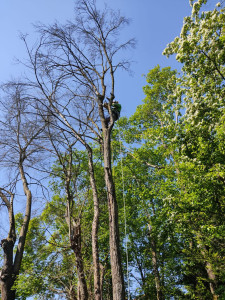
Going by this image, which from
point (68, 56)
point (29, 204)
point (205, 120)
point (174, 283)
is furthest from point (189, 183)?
point (174, 283)

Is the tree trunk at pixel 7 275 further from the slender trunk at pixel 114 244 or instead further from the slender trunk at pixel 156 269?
the slender trunk at pixel 156 269

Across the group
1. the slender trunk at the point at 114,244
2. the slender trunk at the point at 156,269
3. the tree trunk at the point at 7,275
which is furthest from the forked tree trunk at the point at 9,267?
the slender trunk at the point at 156,269

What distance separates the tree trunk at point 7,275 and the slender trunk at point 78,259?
7.37ft

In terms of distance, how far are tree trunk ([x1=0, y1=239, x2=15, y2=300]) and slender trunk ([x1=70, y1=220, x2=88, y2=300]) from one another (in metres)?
2.25

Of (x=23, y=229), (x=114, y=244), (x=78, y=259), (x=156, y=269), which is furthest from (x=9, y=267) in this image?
(x=156, y=269)

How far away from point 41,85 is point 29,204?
494cm

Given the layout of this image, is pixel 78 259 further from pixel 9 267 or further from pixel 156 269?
pixel 156 269

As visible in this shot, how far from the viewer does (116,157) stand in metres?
14.6

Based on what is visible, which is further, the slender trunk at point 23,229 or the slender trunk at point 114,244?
the slender trunk at point 23,229

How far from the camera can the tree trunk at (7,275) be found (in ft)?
24.7

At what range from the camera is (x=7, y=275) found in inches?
304

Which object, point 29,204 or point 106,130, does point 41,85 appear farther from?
point 29,204

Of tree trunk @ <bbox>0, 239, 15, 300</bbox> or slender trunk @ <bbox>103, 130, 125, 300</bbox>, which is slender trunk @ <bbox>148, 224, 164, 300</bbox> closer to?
tree trunk @ <bbox>0, 239, 15, 300</bbox>

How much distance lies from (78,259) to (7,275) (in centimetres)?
255
